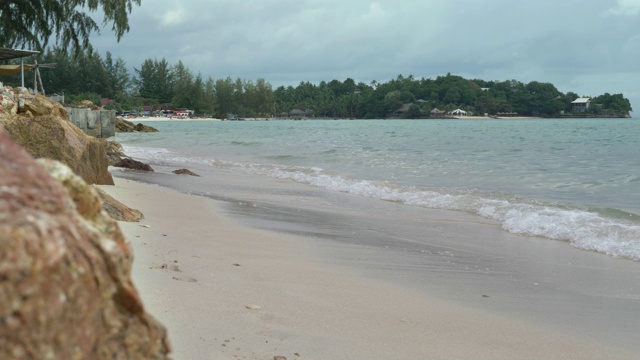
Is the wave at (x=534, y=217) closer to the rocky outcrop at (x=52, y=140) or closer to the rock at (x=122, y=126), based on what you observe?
the rocky outcrop at (x=52, y=140)

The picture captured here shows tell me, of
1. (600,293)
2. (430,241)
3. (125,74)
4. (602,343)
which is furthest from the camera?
(125,74)

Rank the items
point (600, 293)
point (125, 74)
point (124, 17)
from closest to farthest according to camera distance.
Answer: point (600, 293) < point (124, 17) < point (125, 74)

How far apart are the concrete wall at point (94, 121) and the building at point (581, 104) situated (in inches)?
4832

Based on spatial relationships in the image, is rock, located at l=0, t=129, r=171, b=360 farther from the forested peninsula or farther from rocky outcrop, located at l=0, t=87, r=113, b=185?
the forested peninsula

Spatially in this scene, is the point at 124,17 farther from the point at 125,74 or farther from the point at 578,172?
the point at 125,74

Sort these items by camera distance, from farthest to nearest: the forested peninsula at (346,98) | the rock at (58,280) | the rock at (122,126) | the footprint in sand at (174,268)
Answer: the forested peninsula at (346,98) → the rock at (122,126) → the footprint in sand at (174,268) → the rock at (58,280)

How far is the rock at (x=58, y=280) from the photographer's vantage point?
43.8 inches

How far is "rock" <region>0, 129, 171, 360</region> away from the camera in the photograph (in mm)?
1112

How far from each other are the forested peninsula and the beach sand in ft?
352

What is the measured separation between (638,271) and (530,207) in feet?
12.6

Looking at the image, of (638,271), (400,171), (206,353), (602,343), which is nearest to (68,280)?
(206,353)

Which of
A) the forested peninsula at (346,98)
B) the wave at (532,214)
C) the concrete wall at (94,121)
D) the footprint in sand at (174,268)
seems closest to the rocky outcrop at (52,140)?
the footprint in sand at (174,268)

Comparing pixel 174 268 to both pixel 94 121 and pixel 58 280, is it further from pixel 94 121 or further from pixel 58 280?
pixel 94 121

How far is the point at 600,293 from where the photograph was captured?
197 inches
